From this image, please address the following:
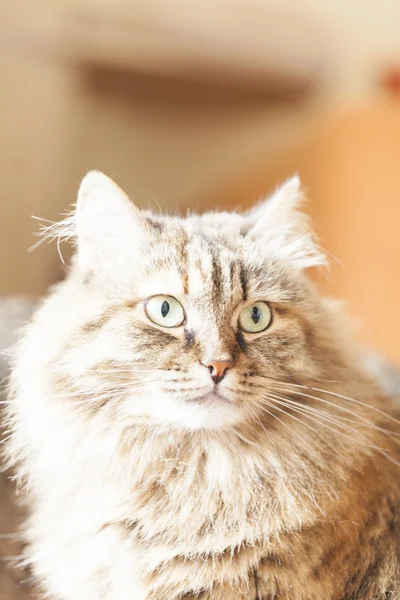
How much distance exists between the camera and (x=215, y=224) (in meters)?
1.46

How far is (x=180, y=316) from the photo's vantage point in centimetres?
121

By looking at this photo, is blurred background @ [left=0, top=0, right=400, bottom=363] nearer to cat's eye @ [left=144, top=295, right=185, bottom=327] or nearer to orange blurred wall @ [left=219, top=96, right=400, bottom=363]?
orange blurred wall @ [left=219, top=96, right=400, bottom=363]

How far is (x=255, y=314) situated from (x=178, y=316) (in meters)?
0.16

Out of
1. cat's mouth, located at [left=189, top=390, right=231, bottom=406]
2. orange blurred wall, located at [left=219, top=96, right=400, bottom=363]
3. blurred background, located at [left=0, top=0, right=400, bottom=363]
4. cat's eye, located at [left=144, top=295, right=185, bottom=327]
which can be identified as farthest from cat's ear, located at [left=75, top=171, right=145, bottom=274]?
orange blurred wall, located at [left=219, top=96, right=400, bottom=363]

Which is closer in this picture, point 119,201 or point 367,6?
point 119,201

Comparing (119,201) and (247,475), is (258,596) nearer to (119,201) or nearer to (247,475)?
(247,475)

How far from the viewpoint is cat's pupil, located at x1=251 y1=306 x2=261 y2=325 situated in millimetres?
1269

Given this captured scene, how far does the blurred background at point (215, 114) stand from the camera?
134 inches

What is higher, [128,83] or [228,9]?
[228,9]

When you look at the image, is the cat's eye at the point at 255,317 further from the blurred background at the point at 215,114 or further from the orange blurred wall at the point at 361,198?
the orange blurred wall at the point at 361,198

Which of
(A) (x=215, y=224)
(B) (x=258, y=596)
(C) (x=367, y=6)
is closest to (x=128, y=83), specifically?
(C) (x=367, y=6)

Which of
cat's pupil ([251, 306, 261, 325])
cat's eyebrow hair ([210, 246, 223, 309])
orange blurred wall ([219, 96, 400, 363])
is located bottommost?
cat's pupil ([251, 306, 261, 325])

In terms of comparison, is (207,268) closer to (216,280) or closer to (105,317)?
(216,280)

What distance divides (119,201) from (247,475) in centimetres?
59
